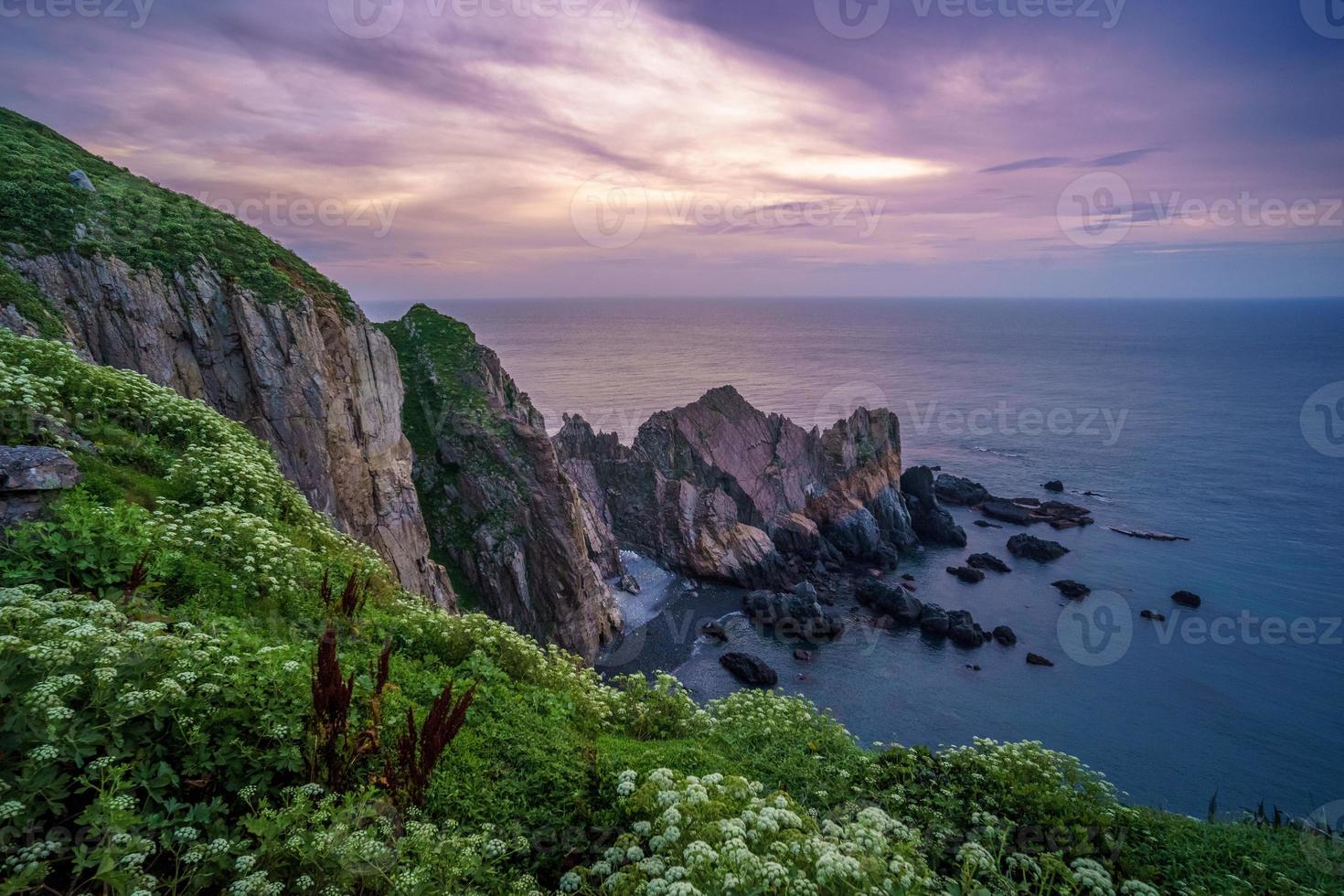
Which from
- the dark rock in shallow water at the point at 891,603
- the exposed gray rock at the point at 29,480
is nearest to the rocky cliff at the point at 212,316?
the exposed gray rock at the point at 29,480

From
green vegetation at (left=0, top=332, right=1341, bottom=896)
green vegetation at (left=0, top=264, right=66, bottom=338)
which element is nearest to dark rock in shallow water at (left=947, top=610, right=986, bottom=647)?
green vegetation at (left=0, top=332, right=1341, bottom=896)

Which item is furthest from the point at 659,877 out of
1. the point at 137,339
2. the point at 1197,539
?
the point at 1197,539

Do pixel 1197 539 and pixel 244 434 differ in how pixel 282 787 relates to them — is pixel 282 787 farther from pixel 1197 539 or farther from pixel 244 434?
pixel 1197 539

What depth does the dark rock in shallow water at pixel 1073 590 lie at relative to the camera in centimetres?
4616

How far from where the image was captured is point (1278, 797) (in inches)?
1118

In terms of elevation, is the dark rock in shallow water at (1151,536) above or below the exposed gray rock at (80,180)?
below

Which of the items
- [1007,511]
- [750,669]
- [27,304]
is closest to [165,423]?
[27,304]

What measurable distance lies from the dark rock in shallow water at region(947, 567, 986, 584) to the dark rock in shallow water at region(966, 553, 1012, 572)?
5.01 ft

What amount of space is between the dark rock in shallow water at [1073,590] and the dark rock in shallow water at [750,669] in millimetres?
25916

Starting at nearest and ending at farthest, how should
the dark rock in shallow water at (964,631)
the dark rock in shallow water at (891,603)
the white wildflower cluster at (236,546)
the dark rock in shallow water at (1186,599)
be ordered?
the white wildflower cluster at (236,546), the dark rock in shallow water at (964,631), the dark rock in shallow water at (891,603), the dark rock in shallow water at (1186,599)

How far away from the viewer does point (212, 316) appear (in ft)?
68.0

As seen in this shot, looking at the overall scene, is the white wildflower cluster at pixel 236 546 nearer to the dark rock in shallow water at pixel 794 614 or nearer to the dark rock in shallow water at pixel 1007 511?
the dark rock in shallow water at pixel 794 614

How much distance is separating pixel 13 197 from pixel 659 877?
26153mm

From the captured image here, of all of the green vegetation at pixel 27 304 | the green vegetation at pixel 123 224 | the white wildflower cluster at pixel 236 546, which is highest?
the green vegetation at pixel 123 224
